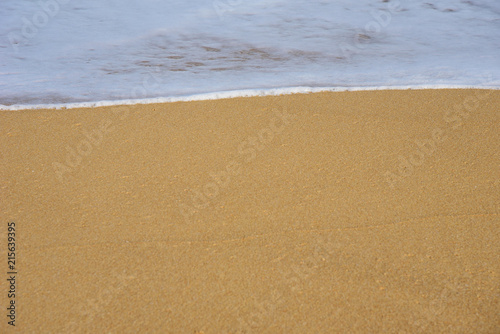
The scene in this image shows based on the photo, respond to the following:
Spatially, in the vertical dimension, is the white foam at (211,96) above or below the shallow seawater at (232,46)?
above

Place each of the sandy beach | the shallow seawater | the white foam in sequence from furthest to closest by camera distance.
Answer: the shallow seawater
the white foam
the sandy beach

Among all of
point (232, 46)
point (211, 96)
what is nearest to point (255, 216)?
point (211, 96)

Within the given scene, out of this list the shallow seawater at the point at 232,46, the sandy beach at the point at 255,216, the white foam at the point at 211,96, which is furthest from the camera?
the shallow seawater at the point at 232,46

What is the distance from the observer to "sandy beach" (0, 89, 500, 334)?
1.90m

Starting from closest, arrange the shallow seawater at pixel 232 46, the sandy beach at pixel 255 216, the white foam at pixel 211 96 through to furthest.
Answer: the sandy beach at pixel 255 216, the white foam at pixel 211 96, the shallow seawater at pixel 232 46

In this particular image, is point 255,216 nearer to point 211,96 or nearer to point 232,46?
point 211,96

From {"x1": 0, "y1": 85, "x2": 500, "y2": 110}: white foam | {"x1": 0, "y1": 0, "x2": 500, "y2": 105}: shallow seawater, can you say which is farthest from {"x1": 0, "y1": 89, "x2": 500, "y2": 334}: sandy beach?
{"x1": 0, "y1": 0, "x2": 500, "y2": 105}: shallow seawater

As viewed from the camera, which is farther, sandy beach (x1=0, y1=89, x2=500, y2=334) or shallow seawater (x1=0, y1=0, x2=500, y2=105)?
shallow seawater (x1=0, y1=0, x2=500, y2=105)

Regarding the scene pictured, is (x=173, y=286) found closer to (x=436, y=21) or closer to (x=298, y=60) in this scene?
(x=298, y=60)

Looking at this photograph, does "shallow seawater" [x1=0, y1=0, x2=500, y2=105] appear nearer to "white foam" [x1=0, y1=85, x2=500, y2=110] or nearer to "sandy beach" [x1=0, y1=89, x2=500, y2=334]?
"white foam" [x1=0, y1=85, x2=500, y2=110]

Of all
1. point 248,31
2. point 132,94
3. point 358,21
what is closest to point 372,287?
point 132,94

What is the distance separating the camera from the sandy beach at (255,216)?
1.90m

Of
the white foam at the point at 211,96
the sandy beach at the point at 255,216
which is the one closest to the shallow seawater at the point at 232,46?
the white foam at the point at 211,96

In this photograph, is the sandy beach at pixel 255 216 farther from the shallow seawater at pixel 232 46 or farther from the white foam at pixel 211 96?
the shallow seawater at pixel 232 46
